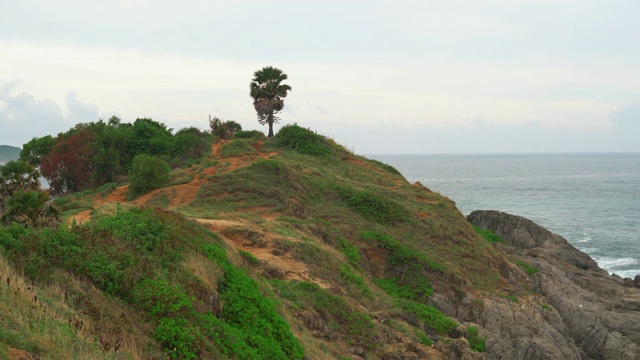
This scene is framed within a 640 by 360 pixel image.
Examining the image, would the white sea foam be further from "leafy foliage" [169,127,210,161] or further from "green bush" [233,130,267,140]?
"leafy foliage" [169,127,210,161]

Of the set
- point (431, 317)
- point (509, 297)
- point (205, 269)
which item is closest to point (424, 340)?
point (431, 317)

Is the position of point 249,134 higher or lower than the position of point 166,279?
higher

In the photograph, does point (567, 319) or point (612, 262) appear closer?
point (567, 319)

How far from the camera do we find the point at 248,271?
1376cm

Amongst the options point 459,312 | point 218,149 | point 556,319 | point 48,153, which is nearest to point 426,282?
point 459,312

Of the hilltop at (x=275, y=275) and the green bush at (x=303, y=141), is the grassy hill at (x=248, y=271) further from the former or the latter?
the green bush at (x=303, y=141)

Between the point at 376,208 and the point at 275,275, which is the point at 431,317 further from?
the point at 376,208

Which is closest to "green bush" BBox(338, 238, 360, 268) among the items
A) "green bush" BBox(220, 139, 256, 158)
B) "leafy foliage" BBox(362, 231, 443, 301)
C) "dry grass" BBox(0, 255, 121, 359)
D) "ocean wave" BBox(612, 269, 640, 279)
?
"leafy foliage" BBox(362, 231, 443, 301)

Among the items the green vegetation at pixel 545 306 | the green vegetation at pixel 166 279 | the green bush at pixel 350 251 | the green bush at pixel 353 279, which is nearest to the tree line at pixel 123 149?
the green bush at pixel 350 251

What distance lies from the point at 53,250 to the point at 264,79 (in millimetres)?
37303

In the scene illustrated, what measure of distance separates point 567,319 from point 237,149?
24.3m

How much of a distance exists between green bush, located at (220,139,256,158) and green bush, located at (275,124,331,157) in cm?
326

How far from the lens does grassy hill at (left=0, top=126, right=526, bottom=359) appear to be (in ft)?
25.1

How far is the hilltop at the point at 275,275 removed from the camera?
7895 mm
